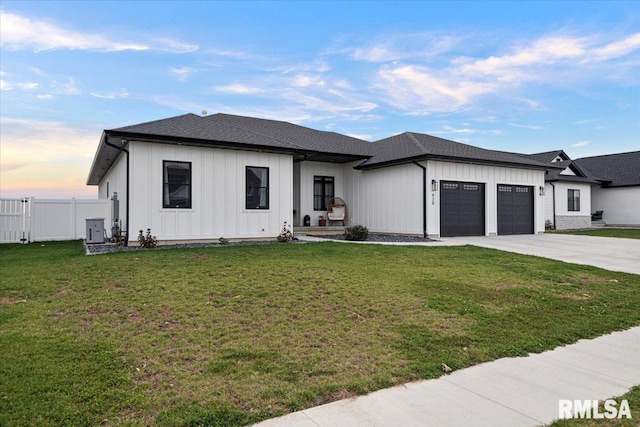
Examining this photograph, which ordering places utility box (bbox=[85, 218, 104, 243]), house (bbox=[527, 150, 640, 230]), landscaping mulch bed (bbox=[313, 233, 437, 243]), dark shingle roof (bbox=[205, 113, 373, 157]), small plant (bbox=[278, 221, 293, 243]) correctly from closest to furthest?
1. utility box (bbox=[85, 218, 104, 243])
2. small plant (bbox=[278, 221, 293, 243])
3. landscaping mulch bed (bbox=[313, 233, 437, 243])
4. dark shingle roof (bbox=[205, 113, 373, 157])
5. house (bbox=[527, 150, 640, 230])

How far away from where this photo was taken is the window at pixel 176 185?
12484 millimetres

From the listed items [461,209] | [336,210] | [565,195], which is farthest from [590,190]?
[336,210]

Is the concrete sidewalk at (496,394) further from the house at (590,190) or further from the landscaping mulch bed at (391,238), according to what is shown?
the house at (590,190)

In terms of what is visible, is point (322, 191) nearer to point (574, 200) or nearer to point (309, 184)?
point (309, 184)

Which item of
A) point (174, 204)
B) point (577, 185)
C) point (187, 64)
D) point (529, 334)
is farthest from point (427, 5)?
point (577, 185)

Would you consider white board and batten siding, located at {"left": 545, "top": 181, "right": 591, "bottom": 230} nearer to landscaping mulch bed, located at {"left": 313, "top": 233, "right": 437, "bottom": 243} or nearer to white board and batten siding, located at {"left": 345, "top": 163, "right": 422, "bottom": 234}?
white board and batten siding, located at {"left": 345, "top": 163, "right": 422, "bottom": 234}

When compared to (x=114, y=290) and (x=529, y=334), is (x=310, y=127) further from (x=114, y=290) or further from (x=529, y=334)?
(x=529, y=334)

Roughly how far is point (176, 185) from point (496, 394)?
37.0 feet

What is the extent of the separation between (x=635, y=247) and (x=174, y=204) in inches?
618

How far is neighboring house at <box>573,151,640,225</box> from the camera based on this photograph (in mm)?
28350

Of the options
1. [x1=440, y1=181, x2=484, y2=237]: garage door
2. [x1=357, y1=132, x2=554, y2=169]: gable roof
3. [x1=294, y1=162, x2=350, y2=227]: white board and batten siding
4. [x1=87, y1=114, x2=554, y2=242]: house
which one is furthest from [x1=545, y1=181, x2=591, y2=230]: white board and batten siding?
[x1=294, y1=162, x2=350, y2=227]: white board and batten siding

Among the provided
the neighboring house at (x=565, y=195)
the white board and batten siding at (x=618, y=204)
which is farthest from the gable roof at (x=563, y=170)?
the white board and batten siding at (x=618, y=204)

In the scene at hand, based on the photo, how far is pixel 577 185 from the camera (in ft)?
84.1

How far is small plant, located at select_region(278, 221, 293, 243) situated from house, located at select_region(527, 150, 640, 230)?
16.9 metres
